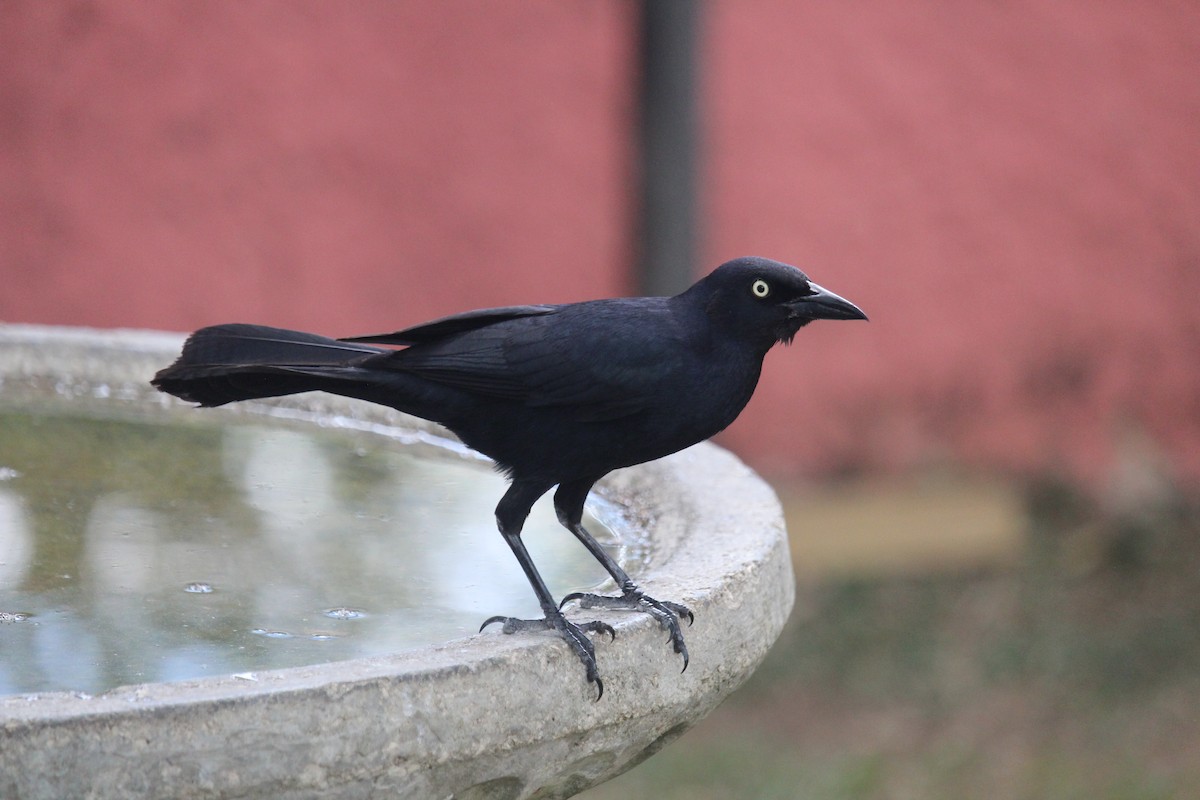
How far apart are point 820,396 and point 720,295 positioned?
11.4ft

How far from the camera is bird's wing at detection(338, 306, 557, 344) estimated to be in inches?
83.4

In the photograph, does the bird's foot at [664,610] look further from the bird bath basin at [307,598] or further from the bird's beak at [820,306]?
the bird's beak at [820,306]

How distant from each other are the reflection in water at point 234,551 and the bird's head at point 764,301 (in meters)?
0.51

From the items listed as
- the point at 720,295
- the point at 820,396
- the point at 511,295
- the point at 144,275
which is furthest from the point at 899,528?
the point at 720,295

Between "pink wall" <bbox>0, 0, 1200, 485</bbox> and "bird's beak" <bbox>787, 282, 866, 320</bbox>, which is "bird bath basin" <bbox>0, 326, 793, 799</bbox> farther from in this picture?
"pink wall" <bbox>0, 0, 1200, 485</bbox>

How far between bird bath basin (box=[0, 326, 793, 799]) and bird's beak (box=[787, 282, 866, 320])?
35 cm

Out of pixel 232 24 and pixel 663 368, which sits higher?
pixel 232 24

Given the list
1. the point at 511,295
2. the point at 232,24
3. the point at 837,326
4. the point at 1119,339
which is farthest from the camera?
the point at 1119,339

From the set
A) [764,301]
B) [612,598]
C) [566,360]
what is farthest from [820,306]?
[612,598]

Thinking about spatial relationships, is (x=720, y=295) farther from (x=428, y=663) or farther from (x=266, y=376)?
(x=428, y=663)

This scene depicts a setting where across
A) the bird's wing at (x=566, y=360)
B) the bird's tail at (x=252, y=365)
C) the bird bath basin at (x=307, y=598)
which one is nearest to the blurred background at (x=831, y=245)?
the bird bath basin at (x=307, y=598)

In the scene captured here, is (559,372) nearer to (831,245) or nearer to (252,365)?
(252,365)

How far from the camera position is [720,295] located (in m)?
2.10

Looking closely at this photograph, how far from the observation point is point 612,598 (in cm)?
202
